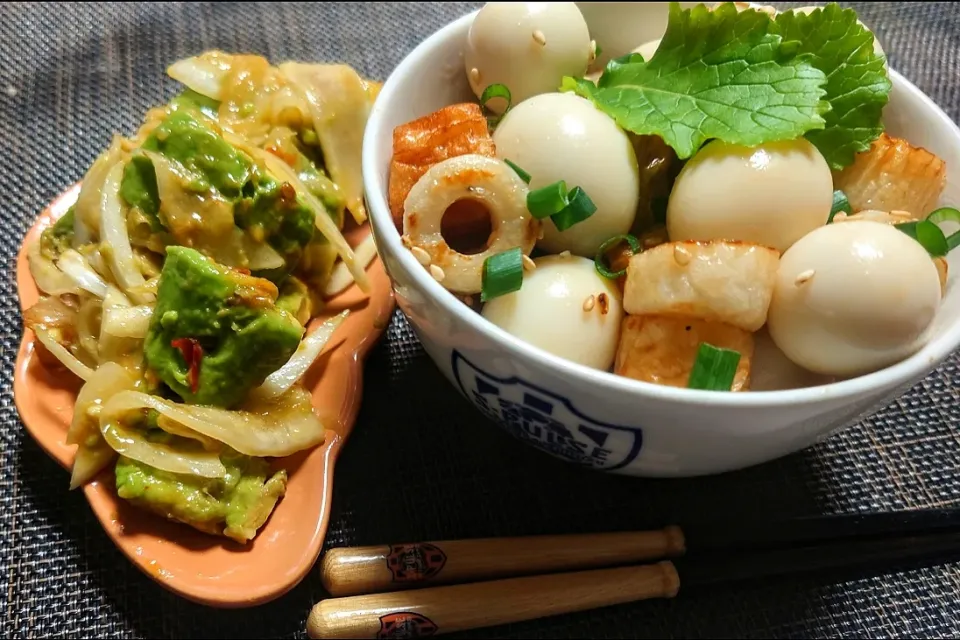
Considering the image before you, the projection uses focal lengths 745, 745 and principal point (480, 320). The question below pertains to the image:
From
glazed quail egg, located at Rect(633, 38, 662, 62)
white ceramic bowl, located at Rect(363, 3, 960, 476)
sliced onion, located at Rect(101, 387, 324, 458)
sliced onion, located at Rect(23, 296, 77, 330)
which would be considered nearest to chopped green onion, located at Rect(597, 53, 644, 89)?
glazed quail egg, located at Rect(633, 38, 662, 62)

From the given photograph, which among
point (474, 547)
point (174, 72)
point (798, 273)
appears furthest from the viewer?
point (174, 72)

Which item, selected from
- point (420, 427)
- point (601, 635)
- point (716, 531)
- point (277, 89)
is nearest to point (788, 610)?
point (716, 531)

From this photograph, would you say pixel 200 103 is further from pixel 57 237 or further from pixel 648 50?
pixel 648 50

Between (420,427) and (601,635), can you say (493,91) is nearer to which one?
(420,427)

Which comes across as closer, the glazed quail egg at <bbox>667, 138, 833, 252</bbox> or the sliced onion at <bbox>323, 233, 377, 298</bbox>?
the glazed quail egg at <bbox>667, 138, 833, 252</bbox>

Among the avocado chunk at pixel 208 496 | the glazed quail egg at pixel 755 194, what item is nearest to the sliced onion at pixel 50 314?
the avocado chunk at pixel 208 496

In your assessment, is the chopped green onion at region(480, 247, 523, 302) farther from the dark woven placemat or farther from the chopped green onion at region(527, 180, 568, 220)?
the dark woven placemat
